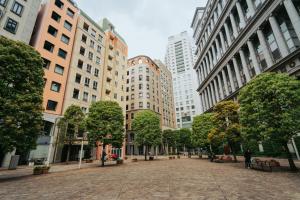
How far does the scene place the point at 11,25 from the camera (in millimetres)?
24125

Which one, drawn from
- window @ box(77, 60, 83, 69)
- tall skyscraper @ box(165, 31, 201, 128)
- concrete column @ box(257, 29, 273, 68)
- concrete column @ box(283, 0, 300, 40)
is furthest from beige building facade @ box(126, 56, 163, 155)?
tall skyscraper @ box(165, 31, 201, 128)

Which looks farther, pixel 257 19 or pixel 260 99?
pixel 257 19

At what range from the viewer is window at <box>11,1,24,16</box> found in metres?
24.8

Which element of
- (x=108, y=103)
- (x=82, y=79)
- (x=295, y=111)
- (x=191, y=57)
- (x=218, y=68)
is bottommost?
(x=295, y=111)

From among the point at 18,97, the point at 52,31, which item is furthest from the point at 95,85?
the point at 18,97

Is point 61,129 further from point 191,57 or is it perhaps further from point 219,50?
point 191,57

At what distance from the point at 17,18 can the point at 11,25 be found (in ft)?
5.82

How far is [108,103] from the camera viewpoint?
81.6 feet

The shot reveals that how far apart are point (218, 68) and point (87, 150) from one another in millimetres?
38716

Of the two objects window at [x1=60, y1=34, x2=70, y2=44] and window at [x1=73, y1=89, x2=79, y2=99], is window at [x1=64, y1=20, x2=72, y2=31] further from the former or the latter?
window at [x1=73, y1=89, x2=79, y2=99]

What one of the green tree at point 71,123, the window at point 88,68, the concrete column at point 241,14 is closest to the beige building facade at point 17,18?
the window at point 88,68

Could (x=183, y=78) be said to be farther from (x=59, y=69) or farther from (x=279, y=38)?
(x=59, y=69)

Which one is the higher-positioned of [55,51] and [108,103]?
[55,51]

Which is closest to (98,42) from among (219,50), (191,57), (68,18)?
(68,18)
